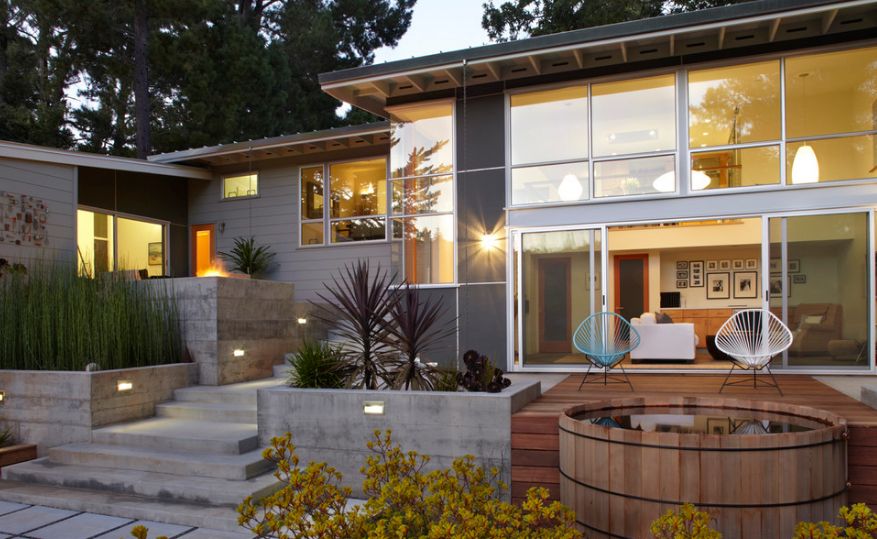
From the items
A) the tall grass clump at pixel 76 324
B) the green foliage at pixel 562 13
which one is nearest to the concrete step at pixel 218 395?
the tall grass clump at pixel 76 324

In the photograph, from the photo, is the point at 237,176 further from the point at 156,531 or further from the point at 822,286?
the point at 822,286

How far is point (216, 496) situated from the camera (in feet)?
15.4

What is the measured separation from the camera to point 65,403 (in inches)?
239

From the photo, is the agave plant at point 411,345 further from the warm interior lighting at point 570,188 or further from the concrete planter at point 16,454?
→ the concrete planter at point 16,454

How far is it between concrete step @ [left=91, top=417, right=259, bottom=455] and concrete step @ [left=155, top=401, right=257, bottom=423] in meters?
0.09

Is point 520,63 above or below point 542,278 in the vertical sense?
above

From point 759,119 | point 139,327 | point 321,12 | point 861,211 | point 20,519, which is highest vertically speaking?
point 321,12

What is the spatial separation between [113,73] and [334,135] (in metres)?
8.41

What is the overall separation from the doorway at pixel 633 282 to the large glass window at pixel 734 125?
537 cm

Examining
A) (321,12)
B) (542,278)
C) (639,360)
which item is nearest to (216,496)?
(542,278)

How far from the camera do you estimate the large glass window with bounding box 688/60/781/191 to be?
24.2 ft

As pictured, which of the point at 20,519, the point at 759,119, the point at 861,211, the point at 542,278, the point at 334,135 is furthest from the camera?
the point at 334,135

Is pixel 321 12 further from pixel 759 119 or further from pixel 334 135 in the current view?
pixel 759 119

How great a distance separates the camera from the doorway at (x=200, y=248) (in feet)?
40.9
